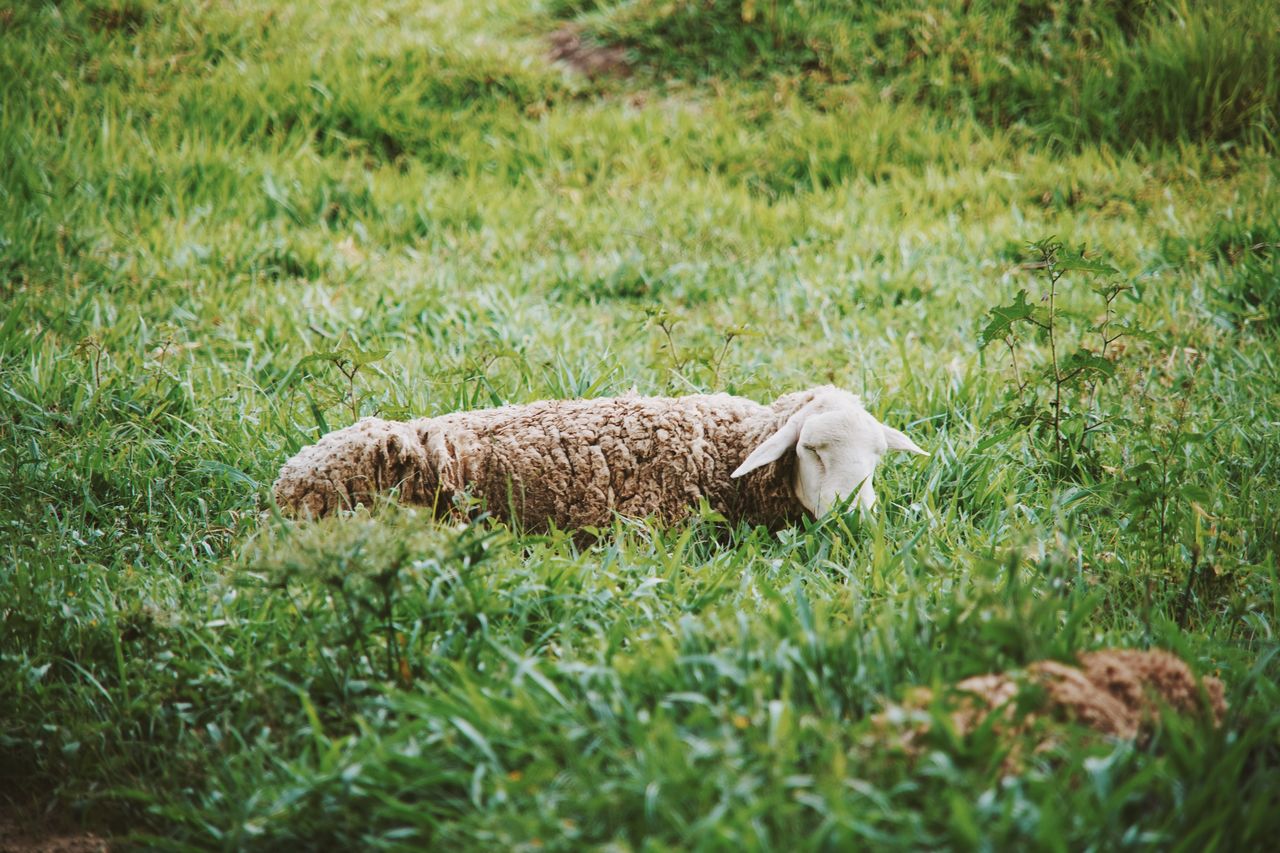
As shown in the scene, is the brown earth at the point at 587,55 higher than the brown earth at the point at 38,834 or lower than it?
higher

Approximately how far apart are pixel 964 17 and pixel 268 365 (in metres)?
5.39

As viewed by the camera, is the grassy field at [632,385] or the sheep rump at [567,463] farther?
the sheep rump at [567,463]

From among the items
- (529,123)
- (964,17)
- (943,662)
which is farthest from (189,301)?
(964,17)

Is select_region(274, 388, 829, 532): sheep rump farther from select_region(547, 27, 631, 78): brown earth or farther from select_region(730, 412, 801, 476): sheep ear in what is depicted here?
select_region(547, 27, 631, 78): brown earth

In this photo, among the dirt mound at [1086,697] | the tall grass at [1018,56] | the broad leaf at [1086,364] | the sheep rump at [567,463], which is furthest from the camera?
the tall grass at [1018,56]

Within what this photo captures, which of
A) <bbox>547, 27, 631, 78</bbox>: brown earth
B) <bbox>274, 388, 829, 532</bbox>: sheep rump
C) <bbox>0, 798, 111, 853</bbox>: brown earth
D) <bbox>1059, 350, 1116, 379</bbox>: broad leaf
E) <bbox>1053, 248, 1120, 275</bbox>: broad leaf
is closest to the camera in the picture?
<bbox>0, 798, 111, 853</bbox>: brown earth

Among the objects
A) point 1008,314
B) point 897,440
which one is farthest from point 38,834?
point 1008,314

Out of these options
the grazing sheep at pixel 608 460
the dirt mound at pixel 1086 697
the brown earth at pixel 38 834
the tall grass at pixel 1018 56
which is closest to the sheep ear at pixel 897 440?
the grazing sheep at pixel 608 460

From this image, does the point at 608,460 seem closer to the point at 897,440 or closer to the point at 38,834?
the point at 897,440

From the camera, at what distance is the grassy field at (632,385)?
1828 mm

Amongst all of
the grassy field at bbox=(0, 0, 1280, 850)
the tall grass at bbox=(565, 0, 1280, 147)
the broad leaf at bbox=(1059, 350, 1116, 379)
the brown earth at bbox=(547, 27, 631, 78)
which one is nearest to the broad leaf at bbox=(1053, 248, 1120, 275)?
the grassy field at bbox=(0, 0, 1280, 850)

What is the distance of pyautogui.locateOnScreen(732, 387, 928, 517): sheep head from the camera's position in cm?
286

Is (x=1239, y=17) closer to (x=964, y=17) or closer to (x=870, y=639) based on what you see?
(x=964, y=17)

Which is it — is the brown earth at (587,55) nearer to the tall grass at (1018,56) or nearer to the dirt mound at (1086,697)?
the tall grass at (1018,56)
